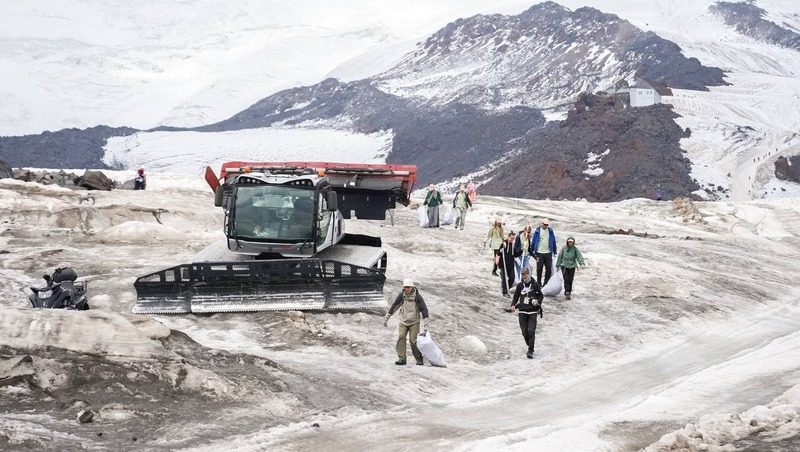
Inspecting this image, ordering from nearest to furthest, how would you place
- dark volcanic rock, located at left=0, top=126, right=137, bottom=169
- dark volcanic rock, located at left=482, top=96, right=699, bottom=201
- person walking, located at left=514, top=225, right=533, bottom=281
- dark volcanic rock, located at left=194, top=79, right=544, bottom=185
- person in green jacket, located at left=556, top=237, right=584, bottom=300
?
person in green jacket, located at left=556, top=237, right=584, bottom=300
person walking, located at left=514, top=225, right=533, bottom=281
dark volcanic rock, located at left=482, top=96, right=699, bottom=201
dark volcanic rock, located at left=194, top=79, right=544, bottom=185
dark volcanic rock, located at left=0, top=126, right=137, bottom=169

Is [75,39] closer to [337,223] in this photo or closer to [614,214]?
[614,214]

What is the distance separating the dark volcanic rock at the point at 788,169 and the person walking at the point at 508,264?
204 feet

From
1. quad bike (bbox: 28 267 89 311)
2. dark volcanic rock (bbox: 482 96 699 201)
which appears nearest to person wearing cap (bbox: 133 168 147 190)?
quad bike (bbox: 28 267 89 311)

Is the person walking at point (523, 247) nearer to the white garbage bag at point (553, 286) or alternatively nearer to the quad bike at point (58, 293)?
the white garbage bag at point (553, 286)

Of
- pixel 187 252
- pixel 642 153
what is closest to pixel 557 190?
pixel 642 153

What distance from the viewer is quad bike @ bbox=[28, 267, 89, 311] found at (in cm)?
1365

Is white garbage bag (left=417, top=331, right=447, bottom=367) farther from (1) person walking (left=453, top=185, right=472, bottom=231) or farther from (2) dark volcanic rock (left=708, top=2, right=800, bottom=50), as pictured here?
(2) dark volcanic rock (left=708, top=2, right=800, bottom=50)

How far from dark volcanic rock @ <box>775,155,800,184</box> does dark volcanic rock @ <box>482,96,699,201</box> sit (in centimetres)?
717

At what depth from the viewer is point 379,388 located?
11.9m

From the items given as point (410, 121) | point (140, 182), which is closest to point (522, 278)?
point (140, 182)

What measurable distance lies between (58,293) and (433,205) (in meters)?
17.6

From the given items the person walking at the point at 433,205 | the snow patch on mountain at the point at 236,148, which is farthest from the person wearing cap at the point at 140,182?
the snow patch on mountain at the point at 236,148

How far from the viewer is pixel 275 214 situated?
16.9 metres

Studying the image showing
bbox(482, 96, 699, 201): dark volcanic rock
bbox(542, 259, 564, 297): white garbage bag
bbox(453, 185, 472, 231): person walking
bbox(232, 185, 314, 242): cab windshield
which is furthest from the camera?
bbox(482, 96, 699, 201): dark volcanic rock
